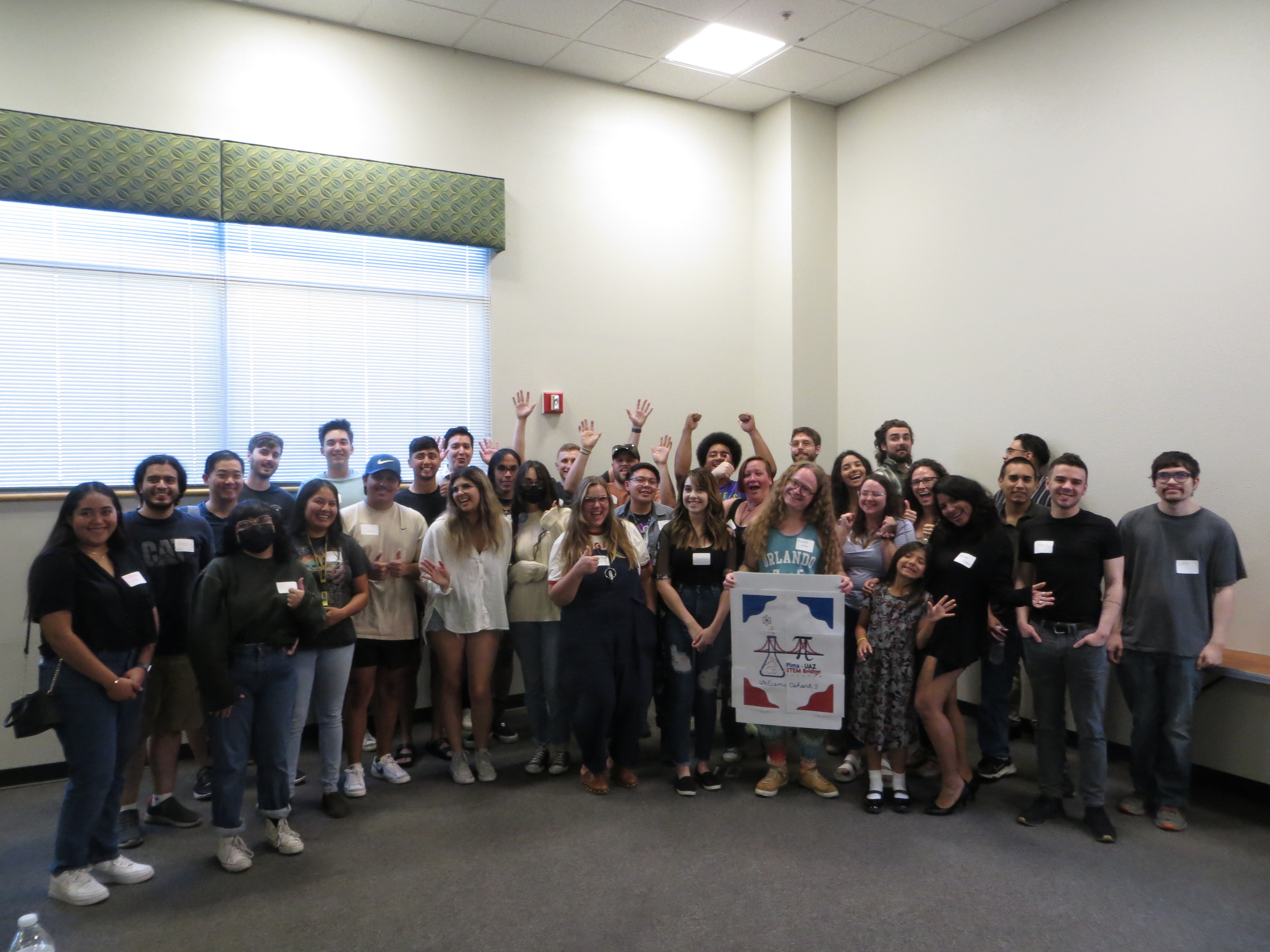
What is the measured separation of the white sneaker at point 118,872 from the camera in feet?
10.6

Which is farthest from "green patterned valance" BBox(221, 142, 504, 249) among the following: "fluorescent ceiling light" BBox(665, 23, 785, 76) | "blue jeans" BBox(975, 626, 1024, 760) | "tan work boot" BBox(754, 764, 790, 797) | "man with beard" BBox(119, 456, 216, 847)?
"blue jeans" BBox(975, 626, 1024, 760)

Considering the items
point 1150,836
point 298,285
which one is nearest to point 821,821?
point 1150,836

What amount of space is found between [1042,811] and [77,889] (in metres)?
3.74

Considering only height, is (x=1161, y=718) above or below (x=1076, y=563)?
below

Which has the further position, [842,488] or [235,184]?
[235,184]

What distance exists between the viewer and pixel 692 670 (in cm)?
415

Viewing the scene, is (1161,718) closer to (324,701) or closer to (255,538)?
(324,701)

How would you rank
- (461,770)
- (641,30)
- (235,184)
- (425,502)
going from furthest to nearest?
(641,30), (235,184), (425,502), (461,770)

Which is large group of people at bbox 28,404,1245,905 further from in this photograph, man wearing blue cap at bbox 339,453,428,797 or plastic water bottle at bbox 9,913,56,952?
plastic water bottle at bbox 9,913,56,952

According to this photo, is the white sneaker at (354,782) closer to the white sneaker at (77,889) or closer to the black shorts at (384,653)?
the black shorts at (384,653)

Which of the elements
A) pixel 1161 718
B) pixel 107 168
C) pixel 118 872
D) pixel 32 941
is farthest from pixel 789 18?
pixel 32 941

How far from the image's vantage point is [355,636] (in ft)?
12.7

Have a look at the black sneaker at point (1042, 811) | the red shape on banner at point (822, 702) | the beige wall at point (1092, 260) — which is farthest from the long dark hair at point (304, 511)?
the beige wall at point (1092, 260)

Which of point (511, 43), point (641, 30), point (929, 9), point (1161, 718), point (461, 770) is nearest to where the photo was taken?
point (1161, 718)
